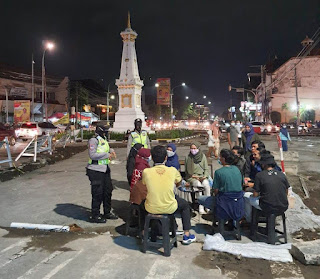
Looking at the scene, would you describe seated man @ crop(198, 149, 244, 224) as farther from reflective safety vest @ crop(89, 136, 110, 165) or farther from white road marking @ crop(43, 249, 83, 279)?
white road marking @ crop(43, 249, 83, 279)

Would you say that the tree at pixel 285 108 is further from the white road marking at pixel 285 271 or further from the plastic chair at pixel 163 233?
the plastic chair at pixel 163 233

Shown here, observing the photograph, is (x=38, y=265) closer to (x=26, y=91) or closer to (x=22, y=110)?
(x=22, y=110)

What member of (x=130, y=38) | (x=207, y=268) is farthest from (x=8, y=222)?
(x=130, y=38)

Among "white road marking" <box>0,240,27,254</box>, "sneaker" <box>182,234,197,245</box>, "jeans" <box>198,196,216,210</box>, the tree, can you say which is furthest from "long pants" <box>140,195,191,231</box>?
the tree

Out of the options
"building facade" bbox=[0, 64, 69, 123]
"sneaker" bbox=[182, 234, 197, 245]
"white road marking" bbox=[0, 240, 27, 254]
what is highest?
"building facade" bbox=[0, 64, 69, 123]

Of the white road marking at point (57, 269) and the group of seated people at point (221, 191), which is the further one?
the group of seated people at point (221, 191)

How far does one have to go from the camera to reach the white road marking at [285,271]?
4.02 meters

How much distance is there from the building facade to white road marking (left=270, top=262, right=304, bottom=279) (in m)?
41.0

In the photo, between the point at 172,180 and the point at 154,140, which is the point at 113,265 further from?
the point at 154,140

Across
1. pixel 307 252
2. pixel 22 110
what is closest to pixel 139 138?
pixel 307 252

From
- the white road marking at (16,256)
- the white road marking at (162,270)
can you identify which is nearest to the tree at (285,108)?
the white road marking at (162,270)

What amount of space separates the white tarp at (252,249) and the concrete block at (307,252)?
111mm

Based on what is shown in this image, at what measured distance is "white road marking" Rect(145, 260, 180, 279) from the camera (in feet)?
13.1

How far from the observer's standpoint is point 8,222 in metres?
6.20
